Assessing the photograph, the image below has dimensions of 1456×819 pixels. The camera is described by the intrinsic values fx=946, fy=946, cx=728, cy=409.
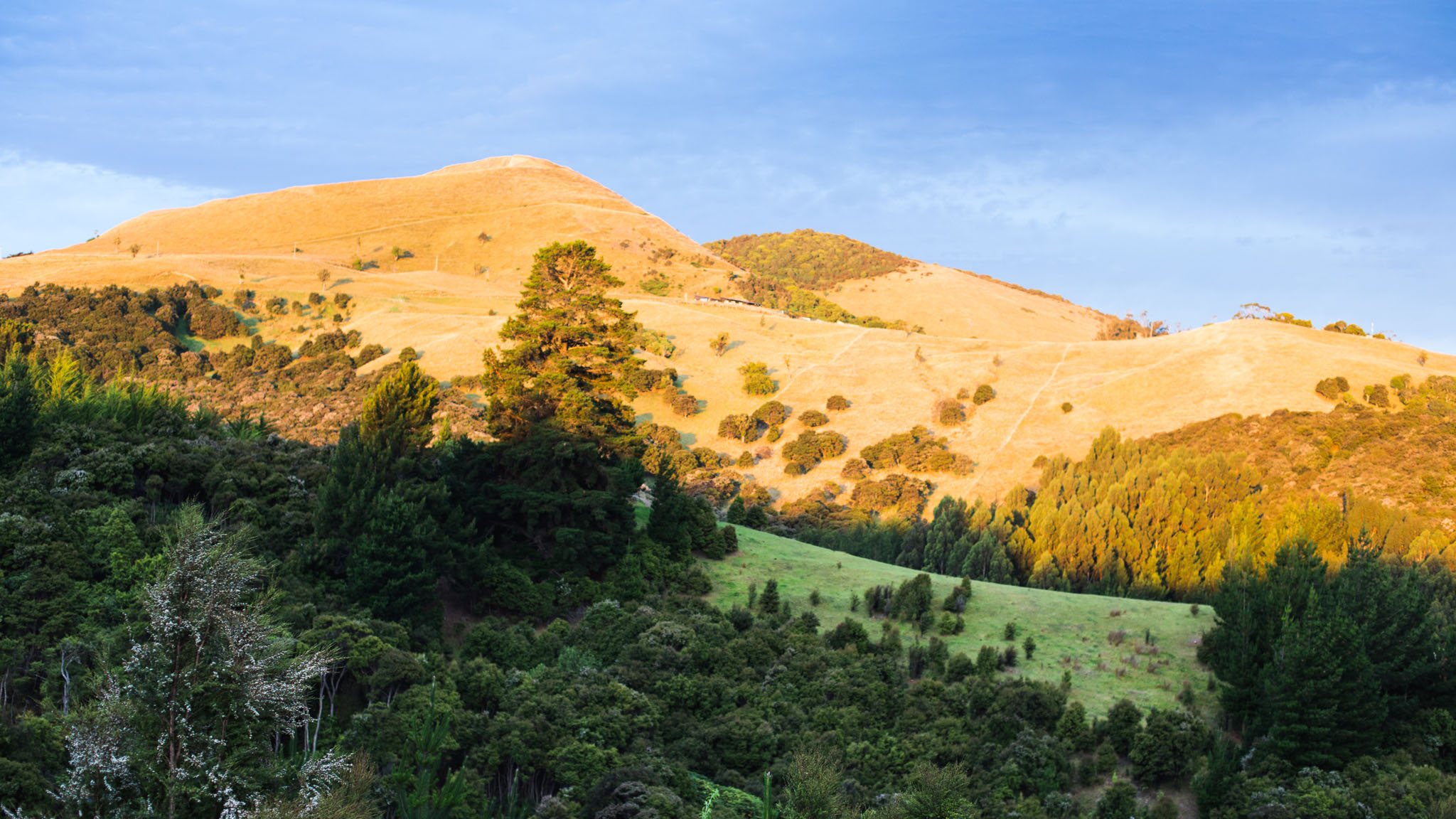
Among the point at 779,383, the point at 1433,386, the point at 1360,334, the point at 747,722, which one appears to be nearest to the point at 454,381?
the point at 779,383

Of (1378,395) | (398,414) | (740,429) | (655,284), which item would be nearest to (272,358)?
(740,429)

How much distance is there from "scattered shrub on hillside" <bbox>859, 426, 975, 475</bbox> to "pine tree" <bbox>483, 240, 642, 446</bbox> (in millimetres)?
24779

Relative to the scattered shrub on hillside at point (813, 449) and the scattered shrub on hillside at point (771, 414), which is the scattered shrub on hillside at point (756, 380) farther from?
the scattered shrub on hillside at point (813, 449)

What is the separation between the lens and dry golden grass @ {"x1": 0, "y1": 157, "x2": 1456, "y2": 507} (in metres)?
54.4

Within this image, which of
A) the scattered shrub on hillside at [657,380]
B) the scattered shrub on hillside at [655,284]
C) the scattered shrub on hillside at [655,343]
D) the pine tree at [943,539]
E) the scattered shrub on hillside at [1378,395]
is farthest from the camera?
the scattered shrub on hillside at [655,284]

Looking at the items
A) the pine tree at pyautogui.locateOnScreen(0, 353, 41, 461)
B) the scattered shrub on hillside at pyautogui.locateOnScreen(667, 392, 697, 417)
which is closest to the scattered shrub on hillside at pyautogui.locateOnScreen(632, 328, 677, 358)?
the scattered shrub on hillside at pyautogui.locateOnScreen(667, 392, 697, 417)

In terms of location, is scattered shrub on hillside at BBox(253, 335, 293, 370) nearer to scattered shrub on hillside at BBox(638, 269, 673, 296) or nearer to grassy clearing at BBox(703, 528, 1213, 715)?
grassy clearing at BBox(703, 528, 1213, 715)

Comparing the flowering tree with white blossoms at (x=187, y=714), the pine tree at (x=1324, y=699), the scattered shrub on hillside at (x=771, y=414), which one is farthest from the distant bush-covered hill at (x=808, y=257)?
the flowering tree with white blossoms at (x=187, y=714)

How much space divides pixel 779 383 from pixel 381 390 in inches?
1667

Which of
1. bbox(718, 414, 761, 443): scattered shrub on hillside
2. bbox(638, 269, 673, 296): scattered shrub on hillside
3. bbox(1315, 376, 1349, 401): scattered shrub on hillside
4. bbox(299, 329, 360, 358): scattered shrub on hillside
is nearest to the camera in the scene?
bbox(1315, 376, 1349, 401): scattered shrub on hillside

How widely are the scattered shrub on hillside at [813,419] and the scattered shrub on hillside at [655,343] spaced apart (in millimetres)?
13269

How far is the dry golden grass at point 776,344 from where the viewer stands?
54.4 m

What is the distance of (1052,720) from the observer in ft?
58.4

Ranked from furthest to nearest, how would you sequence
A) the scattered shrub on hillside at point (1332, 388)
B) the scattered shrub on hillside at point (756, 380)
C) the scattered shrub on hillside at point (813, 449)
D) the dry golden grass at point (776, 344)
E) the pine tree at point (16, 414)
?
1. the scattered shrub on hillside at point (756, 380)
2. the dry golden grass at point (776, 344)
3. the scattered shrub on hillside at point (813, 449)
4. the scattered shrub on hillside at point (1332, 388)
5. the pine tree at point (16, 414)
